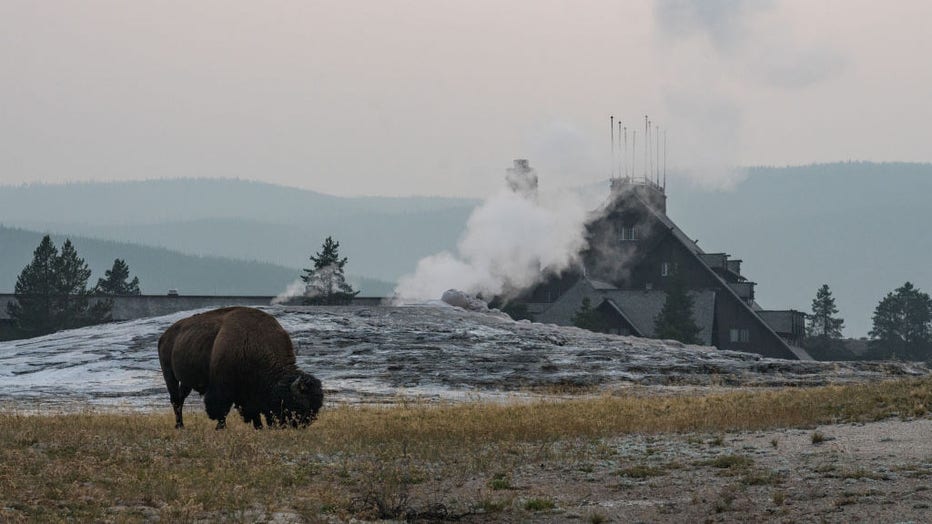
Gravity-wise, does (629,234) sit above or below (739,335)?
above

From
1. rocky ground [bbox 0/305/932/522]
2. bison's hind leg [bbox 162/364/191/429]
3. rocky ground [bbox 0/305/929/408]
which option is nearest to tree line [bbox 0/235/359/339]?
rocky ground [bbox 0/305/932/522]

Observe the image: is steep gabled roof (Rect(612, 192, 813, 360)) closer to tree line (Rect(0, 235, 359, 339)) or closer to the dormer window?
the dormer window

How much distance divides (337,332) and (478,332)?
5871 mm

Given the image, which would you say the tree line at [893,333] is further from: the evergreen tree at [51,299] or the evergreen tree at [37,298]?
the evergreen tree at [37,298]

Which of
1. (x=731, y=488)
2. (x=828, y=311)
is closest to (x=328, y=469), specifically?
(x=731, y=488)

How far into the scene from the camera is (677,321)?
85188mm

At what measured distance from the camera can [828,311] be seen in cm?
11406

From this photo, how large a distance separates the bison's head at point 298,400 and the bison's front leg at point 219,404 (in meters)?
1.24

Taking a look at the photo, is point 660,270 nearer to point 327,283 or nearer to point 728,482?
point 327,283

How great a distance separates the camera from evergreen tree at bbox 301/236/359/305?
83.4m

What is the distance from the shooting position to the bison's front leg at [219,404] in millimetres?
25859

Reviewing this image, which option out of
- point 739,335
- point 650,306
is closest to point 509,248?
point 650,306

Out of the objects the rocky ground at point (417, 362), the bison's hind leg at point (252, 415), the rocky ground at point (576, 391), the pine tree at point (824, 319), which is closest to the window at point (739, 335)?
the pine tree at point (824, 319)

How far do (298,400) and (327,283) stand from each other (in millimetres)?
62718
